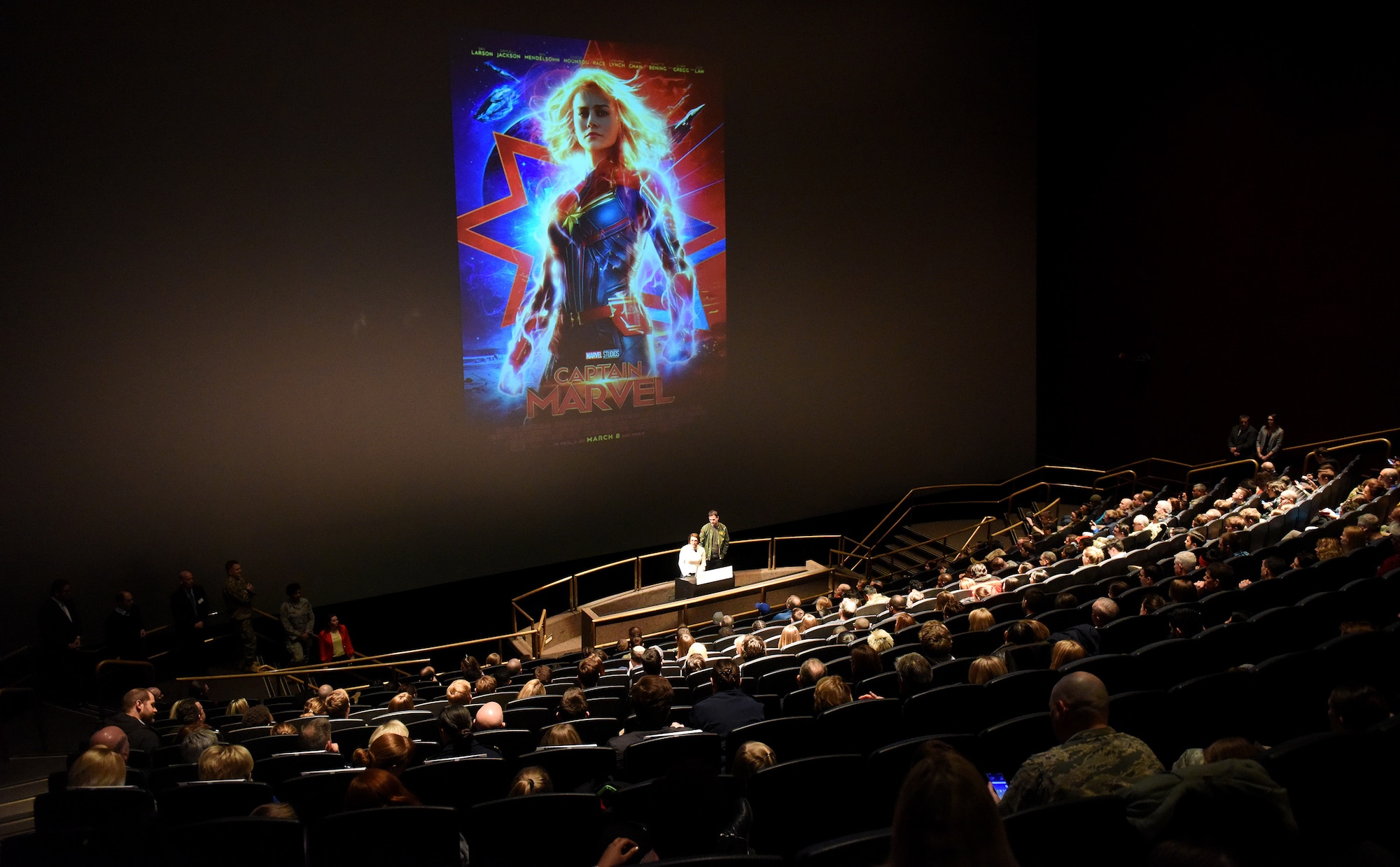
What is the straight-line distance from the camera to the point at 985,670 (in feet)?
14.6

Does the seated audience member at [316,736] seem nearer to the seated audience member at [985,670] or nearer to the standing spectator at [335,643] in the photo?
the seated audience member at [985,670]

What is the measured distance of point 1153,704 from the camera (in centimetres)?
375

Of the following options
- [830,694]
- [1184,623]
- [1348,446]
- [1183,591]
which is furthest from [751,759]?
[1348,446]

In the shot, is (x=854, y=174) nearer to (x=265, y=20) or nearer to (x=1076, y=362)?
(x=1076, y=362)

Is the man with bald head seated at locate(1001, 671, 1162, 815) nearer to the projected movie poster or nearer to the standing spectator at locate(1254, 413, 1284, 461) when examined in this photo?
the projected movie poster

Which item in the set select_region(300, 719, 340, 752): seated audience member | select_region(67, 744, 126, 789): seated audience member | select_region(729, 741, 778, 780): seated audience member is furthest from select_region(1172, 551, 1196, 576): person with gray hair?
select_region(67, 744, 126, 789): seated audience member

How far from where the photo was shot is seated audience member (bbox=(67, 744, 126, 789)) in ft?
12.3

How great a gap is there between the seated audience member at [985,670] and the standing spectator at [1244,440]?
954 cm

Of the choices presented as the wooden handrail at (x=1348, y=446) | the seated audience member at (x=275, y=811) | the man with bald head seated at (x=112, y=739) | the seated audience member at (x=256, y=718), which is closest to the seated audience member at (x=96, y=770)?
the man with bald head seated at (x=112, y=739)

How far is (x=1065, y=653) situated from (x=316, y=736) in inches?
151

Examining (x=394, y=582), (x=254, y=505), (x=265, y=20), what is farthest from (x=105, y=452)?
(x=265, y=20)

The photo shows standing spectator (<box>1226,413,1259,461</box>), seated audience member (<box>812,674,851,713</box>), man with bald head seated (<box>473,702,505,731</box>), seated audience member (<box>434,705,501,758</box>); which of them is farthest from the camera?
standing spectator (<box>1226,413,1259,461</box>)

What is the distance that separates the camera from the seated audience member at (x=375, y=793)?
3.13m

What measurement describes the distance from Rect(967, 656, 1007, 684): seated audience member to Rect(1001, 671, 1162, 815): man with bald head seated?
4.78ft
